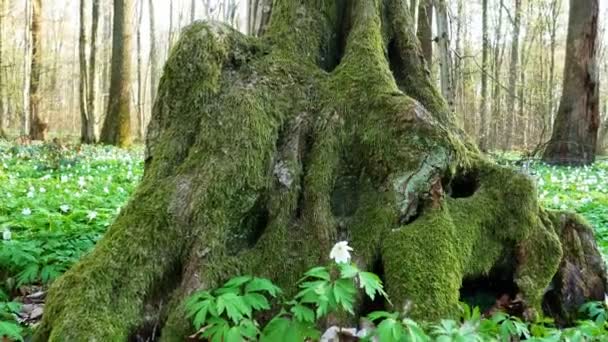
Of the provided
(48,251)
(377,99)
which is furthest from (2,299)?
(377,99)

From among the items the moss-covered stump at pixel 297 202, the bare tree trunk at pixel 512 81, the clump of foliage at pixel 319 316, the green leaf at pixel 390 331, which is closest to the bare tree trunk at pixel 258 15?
the moss-covered stump at pixel 297 202

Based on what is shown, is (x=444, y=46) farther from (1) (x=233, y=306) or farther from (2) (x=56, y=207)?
(1) (x=233, y=306)

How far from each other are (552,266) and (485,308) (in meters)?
0.51

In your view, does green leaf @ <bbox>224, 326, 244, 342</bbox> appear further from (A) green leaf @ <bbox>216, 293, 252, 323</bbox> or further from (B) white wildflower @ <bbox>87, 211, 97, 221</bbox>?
(B) white wildflower @ <bbox>87, 211, 97, 221</bbox>

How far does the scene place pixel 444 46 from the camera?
1038 centimetres

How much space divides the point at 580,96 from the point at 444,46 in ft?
22.0

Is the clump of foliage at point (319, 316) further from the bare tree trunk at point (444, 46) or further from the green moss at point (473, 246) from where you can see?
the bare tree trunk at point (444, 46)

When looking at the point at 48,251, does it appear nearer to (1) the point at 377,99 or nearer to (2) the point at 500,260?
(1) the point at 377,99

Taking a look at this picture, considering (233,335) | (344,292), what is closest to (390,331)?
(344,292)

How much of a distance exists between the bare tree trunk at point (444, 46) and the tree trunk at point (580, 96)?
19.0 feet

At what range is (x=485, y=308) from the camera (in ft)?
12.1

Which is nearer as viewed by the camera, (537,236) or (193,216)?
(193,216)

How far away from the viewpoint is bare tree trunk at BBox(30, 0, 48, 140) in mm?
21486

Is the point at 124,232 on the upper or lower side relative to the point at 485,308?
upper
